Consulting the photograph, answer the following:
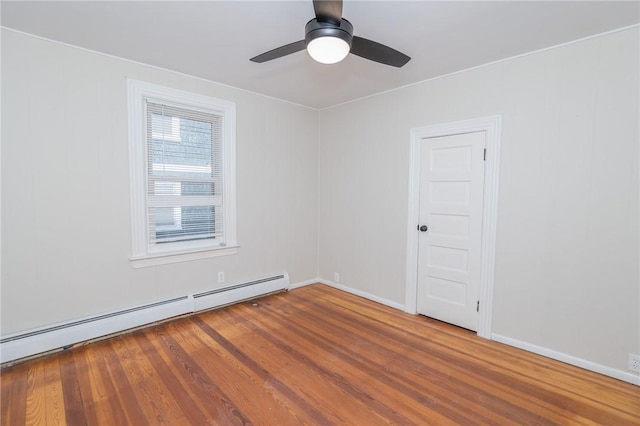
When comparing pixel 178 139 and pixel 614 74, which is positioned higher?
pixel 614 74

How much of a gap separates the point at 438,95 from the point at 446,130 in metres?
0.39

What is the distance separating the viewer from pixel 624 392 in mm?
2066

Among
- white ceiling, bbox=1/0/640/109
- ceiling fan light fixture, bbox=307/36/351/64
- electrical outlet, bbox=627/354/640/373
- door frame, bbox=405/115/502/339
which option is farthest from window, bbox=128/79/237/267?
electrical outlet, bbox=627/354/640/373

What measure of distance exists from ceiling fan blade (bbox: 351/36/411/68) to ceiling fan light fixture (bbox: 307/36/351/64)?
118 millimetres

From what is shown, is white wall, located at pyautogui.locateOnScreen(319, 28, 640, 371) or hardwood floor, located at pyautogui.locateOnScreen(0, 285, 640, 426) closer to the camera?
hardwood floor, located at pyautogui.locateOnScreen(0, 285, 640, 426)

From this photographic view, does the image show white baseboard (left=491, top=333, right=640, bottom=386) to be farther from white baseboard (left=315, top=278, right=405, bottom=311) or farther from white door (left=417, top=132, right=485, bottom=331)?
white baseboard (left=315, top=278, right=405, bottom=311)

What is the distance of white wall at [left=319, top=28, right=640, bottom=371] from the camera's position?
7.11 feet

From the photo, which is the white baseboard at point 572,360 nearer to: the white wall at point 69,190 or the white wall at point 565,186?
the white wall at point 565,186

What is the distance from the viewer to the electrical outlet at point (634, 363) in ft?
7.00

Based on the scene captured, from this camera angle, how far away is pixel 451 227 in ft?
10.1

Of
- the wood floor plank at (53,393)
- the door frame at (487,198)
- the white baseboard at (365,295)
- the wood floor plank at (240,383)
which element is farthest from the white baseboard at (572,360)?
the wood floor plank at (53,393)

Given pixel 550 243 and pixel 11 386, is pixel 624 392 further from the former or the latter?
pixel 11 386

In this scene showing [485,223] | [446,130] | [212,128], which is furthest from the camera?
[212,128]

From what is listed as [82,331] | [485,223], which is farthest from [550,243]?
[82,331]
